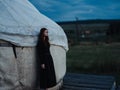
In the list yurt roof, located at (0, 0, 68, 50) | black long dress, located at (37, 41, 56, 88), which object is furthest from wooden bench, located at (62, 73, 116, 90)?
black long dress, located at (37, 41, 56, 88)

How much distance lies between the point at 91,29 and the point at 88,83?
33532 millimetres

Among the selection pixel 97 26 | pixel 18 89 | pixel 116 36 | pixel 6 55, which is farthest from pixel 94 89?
pixel 97 26

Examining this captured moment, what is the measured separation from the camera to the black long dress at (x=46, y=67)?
18.5 feet

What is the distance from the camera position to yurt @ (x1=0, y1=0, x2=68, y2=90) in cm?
550

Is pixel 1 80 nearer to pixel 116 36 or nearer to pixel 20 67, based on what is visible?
pixel 20 67

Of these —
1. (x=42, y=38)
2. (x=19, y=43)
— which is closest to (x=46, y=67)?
(x=42, y=38)

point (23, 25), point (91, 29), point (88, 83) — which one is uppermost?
point (23, 25)

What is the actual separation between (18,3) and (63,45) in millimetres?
1206

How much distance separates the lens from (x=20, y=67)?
18.6 feet

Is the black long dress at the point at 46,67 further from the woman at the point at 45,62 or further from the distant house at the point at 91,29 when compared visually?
the distant house at the point at 91,29

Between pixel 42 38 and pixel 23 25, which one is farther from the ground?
pixel 23 25

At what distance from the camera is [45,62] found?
5656 millimetres

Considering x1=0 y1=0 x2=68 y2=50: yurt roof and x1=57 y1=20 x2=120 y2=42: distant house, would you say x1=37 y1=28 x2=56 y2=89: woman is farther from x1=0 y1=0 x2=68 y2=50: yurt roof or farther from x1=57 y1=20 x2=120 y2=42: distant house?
x1=57 y1=20 x2=120 y2=42: distant house

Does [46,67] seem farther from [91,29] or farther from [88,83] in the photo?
[91,29]
